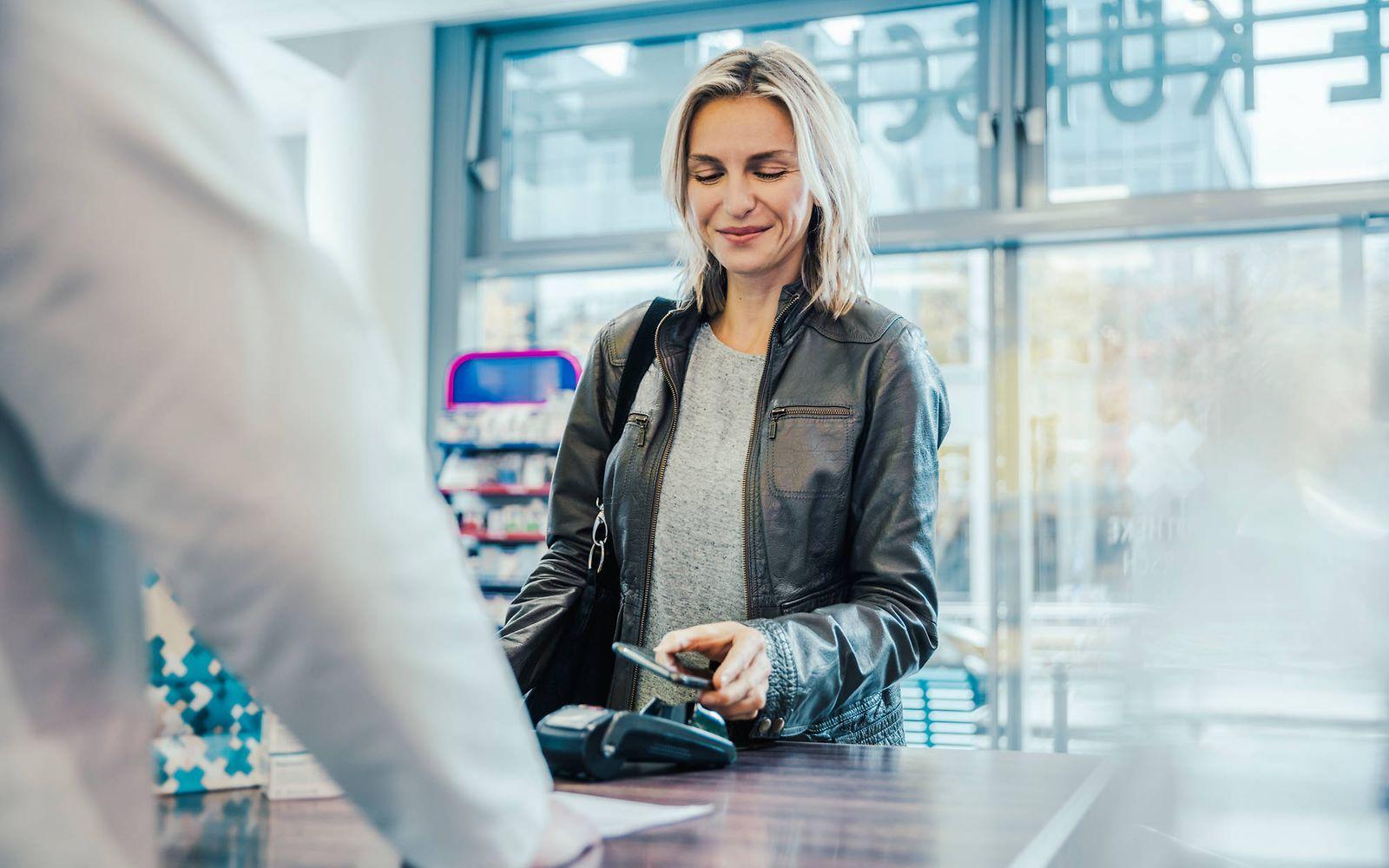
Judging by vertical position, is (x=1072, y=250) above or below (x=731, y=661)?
above

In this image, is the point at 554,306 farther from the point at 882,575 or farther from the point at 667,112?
the point at 882,575

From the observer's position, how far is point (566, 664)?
153 cm

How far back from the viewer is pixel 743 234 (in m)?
1.58

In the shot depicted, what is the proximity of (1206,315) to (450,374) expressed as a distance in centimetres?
324

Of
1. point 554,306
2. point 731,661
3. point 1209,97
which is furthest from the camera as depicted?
point 554,306

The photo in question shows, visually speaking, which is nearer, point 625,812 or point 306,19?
point 625,812

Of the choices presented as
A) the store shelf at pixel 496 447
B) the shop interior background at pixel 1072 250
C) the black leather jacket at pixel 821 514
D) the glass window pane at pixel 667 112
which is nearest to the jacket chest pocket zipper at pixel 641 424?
the black leather jacket at pixel 821 514

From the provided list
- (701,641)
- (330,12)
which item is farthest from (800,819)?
(330,12)

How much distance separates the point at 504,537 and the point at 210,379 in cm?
452

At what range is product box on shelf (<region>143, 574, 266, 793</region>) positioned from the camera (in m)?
1.03

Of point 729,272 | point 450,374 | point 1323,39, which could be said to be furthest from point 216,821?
point 1323,39

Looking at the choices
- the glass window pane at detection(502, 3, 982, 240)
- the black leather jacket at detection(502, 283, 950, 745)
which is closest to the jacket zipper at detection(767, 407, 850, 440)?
the black leather jacket at detection(502, 283, 950, 745)

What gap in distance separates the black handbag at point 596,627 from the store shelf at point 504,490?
3.15 metres

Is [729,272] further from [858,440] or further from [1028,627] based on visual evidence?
[1028,627]
